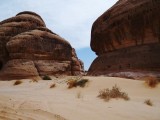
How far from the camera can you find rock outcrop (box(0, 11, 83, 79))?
101 feet

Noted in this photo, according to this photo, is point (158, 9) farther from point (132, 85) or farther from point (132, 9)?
point (132, 85)

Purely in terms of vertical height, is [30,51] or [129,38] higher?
[30,51]

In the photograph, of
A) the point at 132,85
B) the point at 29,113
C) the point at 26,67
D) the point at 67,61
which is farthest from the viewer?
the point at 67,61

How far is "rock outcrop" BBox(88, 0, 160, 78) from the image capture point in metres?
16.4

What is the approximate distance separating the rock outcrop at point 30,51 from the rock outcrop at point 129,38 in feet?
37.9

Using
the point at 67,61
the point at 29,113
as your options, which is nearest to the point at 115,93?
the point at 29,113

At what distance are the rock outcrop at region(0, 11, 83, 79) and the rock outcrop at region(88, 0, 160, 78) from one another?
11.5 metres

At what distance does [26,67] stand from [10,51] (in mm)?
3294

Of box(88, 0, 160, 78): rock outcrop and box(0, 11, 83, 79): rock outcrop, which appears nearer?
box(88, 0, 160, 78): rock outcrop

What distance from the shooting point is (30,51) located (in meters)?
32.4

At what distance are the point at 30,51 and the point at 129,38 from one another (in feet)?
55.7

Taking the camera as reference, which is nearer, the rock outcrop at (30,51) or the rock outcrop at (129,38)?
the rock outcrop at (129,38)

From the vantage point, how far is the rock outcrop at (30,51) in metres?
30.9

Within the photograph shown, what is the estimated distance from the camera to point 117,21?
19484 mm
